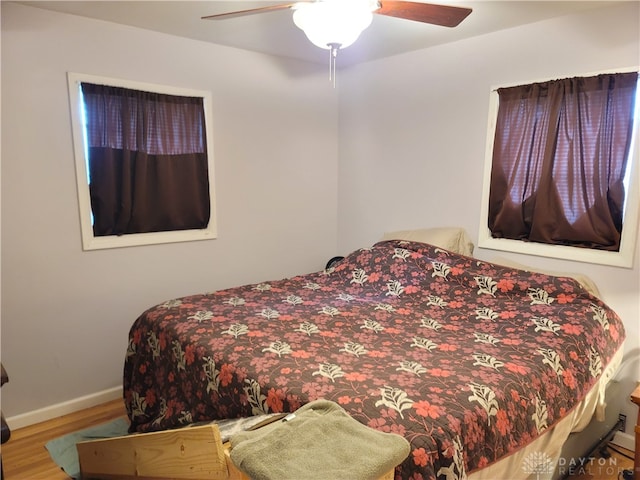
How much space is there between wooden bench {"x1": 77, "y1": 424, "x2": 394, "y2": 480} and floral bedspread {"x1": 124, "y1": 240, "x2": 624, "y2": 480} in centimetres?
28

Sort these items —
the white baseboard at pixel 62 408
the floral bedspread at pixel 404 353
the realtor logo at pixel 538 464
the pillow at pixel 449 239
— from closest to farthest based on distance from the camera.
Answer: the floral bedspread at pixel 404 353
the realtor logo at pixel 538 464
the white baseboard at pixel 62 408
the pillow at pixel 449 239

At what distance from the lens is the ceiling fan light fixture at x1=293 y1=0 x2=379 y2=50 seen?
1649 mm

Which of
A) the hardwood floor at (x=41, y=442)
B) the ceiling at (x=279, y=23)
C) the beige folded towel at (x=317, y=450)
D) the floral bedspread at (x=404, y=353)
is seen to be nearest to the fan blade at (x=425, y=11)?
the ceiling at (x=279, y=23)

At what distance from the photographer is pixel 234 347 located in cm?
185

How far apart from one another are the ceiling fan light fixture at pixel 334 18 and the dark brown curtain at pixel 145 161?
1448 mm

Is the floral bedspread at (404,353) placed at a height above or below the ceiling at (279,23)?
below

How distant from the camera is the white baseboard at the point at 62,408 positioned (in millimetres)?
2553

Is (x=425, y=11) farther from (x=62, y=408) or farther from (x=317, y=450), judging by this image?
(x=62, y=408)

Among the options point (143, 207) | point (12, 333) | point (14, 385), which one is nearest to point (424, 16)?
point (143, 207)

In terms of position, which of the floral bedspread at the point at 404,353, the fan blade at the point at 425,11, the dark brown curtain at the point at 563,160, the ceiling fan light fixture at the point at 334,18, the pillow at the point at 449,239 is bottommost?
the floral bedspread at the point at 404,353

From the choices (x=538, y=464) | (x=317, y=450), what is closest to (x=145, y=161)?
(x=317, y=450)

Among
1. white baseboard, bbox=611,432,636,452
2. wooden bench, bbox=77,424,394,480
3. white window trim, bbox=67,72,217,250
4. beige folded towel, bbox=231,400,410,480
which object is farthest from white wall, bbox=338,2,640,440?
wooden bench, bbox=77,424,394,480

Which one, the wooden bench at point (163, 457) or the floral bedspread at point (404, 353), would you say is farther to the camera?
the floral bedspread at point (404, 353)

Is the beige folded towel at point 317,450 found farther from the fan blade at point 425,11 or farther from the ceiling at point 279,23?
the ceiling at point 279,23
